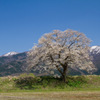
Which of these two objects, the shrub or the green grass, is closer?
the green grass

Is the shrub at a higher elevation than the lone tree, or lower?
lower

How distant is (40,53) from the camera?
4656 cm

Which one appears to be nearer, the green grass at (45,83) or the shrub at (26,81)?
the green grass at (45,83)

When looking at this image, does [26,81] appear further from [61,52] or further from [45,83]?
[61,52]

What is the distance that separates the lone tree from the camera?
44531mm

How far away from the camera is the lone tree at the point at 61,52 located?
44531mm

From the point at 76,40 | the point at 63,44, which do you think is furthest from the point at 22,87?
the point at 76,40

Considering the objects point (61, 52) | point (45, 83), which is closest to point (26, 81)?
point (45, 83)

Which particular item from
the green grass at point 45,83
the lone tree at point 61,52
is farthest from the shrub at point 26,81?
the lone tree at point 61,52

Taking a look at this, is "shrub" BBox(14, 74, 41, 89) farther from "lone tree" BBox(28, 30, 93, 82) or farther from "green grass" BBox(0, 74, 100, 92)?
"lone tree" BBox(28, 30, 93, 82)

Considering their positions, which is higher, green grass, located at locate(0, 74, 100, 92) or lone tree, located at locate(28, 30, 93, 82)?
lone tree, located at locate(28, 30, 93, 82)

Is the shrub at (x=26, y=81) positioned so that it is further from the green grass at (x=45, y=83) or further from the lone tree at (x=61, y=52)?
the lone tree at (x=61, y=52)

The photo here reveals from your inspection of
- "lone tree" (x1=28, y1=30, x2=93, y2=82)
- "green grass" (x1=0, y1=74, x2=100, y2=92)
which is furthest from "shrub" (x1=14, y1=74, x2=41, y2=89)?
"lone tree" (x1=28, y1=30, x2=93, y2=82)

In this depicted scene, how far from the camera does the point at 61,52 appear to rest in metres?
46.1
